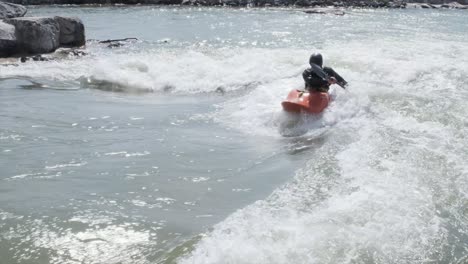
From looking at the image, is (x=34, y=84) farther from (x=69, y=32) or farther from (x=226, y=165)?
(x=226, y=165)

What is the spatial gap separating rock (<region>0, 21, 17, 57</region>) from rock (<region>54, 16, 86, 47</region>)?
6.30 ft

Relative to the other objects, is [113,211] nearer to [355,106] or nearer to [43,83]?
[355,106]

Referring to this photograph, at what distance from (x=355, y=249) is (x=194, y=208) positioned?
142 centimetres

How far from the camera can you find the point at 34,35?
527 inches

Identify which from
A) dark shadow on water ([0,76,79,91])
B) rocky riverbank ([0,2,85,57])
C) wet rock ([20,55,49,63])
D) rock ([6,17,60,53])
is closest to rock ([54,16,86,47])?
rocky riverbank ([0,2,85,57])

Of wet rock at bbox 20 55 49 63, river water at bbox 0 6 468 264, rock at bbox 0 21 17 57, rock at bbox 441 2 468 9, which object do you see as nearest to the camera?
river water at bbox 0 6 468 264

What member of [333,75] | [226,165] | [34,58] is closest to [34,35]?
[34,58]

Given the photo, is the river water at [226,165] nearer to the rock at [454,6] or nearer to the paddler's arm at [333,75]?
the paddler's arm at [333,75]

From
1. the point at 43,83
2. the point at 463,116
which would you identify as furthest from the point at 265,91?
the point at 43,83

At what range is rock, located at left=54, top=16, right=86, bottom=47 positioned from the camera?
1490 cm

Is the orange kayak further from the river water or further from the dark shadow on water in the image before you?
the dark shadow on water

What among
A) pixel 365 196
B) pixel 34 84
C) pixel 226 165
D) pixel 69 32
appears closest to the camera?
pixel 365 196

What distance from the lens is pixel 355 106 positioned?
27.1 ft

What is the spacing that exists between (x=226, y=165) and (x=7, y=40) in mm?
9257
